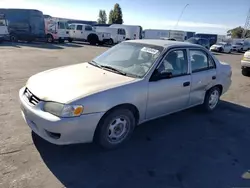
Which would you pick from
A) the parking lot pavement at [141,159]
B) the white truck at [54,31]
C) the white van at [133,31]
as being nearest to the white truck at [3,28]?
the white truck at [54,31]

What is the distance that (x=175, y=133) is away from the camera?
4324 millimetres

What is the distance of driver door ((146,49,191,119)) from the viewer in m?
3.88

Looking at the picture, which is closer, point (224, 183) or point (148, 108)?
point (224, 183)

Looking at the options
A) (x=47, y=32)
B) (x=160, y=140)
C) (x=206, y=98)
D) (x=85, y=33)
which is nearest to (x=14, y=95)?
(x=160, y=140)

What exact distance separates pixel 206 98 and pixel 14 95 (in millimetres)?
4592

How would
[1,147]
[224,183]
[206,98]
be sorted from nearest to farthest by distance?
[224,183], [1,147], [206,98]

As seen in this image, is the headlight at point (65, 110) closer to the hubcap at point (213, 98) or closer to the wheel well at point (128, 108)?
the wheel well at point (128, 108)

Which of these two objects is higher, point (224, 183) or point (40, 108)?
point (40, 108)

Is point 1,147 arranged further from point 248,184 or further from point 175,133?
point 248,184

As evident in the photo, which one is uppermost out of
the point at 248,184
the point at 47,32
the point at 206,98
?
the point at 47,32

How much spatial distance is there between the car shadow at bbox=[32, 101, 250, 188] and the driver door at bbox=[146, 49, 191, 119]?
475mm

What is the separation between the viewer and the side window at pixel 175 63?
4.04 metres

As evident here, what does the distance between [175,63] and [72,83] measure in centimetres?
194

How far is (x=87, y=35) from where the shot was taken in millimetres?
27000
